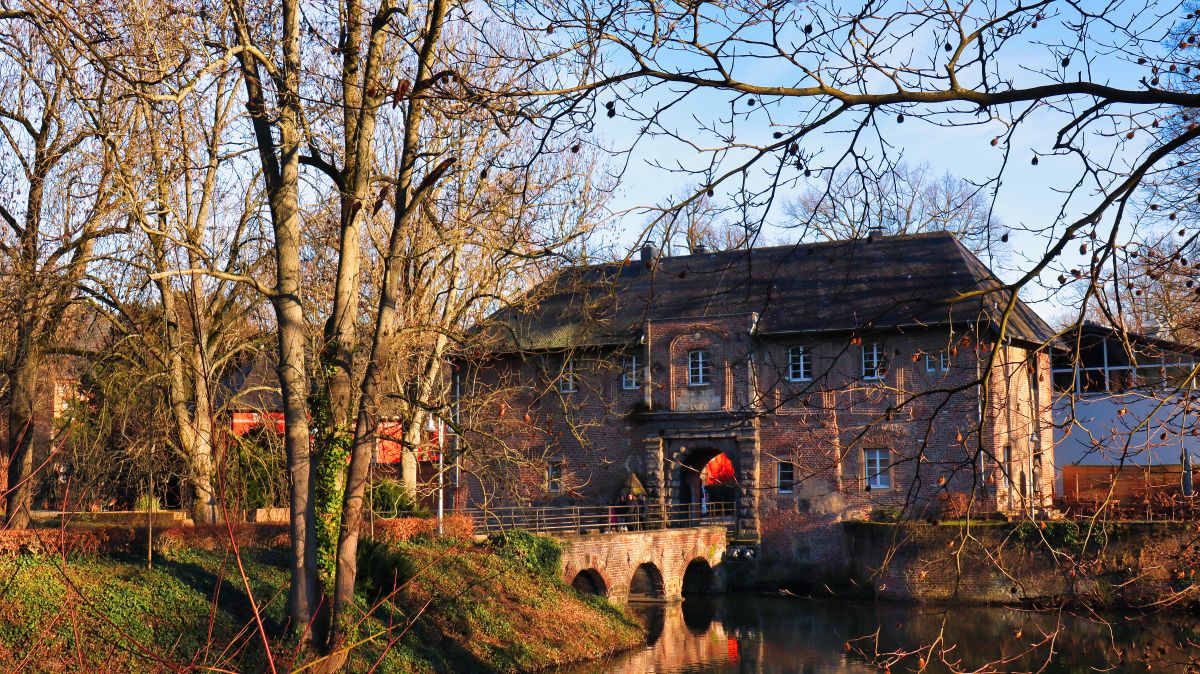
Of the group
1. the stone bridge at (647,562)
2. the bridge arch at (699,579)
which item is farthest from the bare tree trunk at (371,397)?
the bridge arch at (699,579)

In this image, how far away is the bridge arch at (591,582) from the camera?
23781 millimetres

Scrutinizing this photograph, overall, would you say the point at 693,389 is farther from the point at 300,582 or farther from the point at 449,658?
the point at 300,582

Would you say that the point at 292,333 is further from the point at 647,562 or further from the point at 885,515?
the point at 885,515

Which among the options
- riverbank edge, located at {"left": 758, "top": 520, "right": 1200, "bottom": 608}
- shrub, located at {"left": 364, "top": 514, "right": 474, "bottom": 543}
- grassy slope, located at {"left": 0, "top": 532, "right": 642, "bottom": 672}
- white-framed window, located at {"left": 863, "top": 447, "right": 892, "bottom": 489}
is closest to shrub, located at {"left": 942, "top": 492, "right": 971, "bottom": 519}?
grassy slope, located at {"left": 0, "top": 532, "right": 642, "bottom": 672}

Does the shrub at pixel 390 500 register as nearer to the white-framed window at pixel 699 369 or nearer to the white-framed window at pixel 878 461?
the white-framed window at pixel 699 369

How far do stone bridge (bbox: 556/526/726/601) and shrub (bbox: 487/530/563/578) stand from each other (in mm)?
785

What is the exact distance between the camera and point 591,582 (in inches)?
992

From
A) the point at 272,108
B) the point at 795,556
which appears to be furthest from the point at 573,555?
the point at 272,108

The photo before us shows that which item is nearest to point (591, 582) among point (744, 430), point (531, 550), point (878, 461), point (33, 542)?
point (531, 550)

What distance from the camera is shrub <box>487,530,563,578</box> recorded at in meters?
20.7

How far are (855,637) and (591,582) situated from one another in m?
10.8

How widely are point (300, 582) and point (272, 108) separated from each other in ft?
17.2

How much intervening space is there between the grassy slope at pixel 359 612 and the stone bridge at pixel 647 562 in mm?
1964

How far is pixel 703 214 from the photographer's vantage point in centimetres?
432
